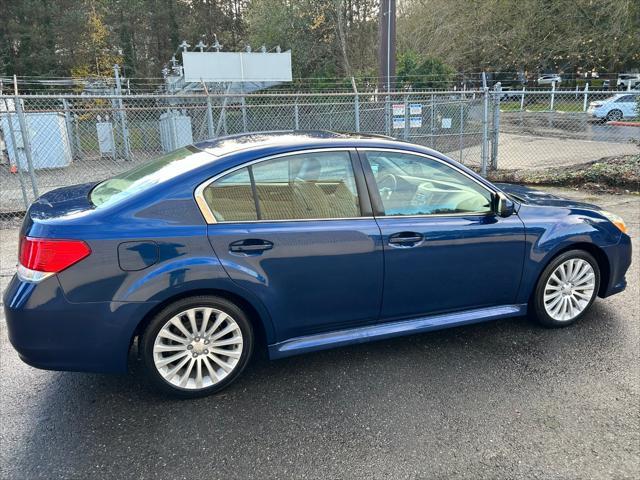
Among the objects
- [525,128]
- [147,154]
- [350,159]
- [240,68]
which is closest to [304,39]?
[240,68]

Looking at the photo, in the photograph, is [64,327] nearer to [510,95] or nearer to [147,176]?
[147,176]

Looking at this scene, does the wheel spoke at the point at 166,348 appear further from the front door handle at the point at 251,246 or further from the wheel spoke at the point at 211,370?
the front door handle at the point at 251,246

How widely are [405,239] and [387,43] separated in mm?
11211

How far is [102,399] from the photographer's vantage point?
308cm

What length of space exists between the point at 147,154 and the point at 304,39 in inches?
771

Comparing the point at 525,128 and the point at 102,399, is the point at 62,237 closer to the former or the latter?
the point at 102,399

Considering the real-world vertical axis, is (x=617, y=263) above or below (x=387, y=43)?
below

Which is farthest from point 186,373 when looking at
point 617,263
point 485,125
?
point 485,125

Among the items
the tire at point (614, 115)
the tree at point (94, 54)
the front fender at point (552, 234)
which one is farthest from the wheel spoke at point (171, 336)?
the tree at point (94, 54)

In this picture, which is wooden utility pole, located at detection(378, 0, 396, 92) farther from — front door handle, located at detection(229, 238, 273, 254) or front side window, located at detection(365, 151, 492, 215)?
front door handle, located at detection(229, 238, 273, 254)

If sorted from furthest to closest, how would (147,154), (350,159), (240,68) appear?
(240,68) < (147,154) < (350,159)

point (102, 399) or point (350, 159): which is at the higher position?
point (350, 159)

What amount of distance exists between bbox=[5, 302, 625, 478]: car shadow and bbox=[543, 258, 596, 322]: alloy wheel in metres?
0.16

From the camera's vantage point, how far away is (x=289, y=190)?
3174 millimetres
